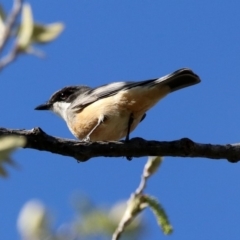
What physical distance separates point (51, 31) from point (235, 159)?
263 centimetres

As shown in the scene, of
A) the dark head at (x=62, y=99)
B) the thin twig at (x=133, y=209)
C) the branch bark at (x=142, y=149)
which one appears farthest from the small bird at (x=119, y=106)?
the thin twig at (x=133, y=209)

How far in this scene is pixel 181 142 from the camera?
3.40m

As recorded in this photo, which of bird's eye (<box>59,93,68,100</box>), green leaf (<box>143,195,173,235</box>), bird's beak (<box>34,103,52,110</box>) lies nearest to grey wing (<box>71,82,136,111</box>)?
bird's eye (<box>59,93,68,100</box>)

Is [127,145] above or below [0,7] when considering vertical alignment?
above

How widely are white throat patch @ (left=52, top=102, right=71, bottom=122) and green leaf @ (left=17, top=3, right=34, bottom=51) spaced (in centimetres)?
581

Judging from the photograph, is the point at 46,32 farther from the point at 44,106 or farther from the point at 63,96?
the point at 44,106

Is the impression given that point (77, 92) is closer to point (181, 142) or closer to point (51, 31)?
point (181, 142)

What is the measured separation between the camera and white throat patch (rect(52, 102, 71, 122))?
22.9 ft

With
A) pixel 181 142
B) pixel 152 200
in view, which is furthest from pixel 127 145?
pixel 152 200

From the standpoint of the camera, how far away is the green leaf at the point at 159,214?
167 cm

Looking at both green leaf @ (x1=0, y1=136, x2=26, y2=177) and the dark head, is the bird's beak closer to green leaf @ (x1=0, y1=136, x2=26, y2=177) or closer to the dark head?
the dark head

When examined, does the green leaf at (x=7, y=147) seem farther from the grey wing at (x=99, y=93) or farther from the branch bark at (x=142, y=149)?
the grey wing at (x=99, y=93)

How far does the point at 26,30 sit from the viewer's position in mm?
973

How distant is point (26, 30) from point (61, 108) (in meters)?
6.26
